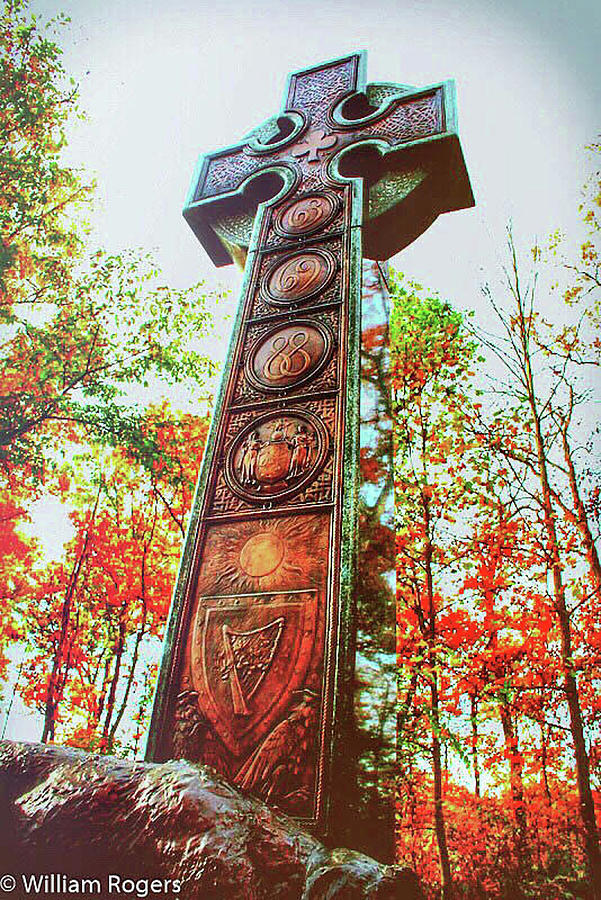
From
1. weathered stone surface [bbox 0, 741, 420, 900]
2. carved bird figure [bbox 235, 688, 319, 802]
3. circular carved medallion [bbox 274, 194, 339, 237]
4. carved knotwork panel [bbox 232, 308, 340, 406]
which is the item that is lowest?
weathered stone surface [bbox 0, 741, 420, 900]

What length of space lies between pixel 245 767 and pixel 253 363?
2.70 meters

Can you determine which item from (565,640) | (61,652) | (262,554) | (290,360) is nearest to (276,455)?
(262,554)

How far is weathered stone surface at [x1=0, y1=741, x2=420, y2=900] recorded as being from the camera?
1652mm

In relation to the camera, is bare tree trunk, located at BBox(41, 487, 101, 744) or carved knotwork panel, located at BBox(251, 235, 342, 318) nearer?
carved knotwork panel, located at BBox(251, 235, 342, 318)

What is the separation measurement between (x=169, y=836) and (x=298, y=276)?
389cm

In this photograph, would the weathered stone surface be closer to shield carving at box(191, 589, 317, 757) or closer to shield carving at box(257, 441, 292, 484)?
shield carving at box(191, 589, 317, 757)

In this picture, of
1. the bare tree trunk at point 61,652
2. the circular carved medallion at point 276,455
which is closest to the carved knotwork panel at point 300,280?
the circular carved medallion at point 276,455

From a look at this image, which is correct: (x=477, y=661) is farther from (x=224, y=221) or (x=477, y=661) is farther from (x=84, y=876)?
(x=84, y=876)

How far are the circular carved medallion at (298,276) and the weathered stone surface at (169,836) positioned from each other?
3417 mm

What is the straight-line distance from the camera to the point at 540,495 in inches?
297

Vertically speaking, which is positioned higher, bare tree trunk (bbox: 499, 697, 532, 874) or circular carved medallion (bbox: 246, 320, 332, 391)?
circular carved medallion (bbox: 246, 320, 332, 391)

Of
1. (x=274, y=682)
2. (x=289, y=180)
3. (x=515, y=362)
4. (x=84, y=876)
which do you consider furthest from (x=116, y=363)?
(x=84, y=876)

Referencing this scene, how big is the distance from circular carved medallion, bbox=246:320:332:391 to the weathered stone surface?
258 cm

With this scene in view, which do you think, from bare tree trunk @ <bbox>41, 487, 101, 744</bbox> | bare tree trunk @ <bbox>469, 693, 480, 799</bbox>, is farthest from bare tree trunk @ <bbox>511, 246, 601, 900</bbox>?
bare tree trunk @ <bbox>41, 487, 101, 744</bbox>
